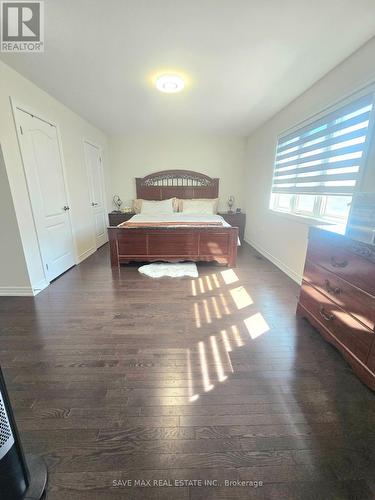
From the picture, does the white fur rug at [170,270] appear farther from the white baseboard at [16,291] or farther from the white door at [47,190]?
the white baseboard at [16,291]

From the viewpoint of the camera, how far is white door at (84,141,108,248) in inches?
162

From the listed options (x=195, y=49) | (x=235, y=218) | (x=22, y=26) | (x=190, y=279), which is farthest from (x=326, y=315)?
(x=235, y=218)

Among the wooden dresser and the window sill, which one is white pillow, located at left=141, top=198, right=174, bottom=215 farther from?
the wooden dresser

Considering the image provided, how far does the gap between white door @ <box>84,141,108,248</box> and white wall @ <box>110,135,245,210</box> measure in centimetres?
62

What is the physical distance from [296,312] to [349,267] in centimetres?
84

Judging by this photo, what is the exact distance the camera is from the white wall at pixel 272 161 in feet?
6.24

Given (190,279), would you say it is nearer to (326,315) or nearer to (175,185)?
(326,315)

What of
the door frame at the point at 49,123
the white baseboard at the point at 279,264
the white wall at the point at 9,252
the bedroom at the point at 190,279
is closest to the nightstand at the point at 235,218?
the white baseboard at the point at 279,264

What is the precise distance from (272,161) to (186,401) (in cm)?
375

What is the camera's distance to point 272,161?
12.1 ft

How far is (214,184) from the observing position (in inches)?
202

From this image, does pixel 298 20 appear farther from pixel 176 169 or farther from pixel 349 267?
pixel 176 169

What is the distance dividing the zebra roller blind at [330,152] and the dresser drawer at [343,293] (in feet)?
3.12

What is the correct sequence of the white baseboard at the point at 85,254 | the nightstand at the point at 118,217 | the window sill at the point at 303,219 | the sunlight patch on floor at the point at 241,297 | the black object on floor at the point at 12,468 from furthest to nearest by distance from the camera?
1. the nightstand at the point at 118,217
2. the white baseboard at the point at 85,254
3. the window sill at the point at 303,219
4. the sunlight patch on floor at the point at 241,297
5. the black object on floor at the point at 12,468
